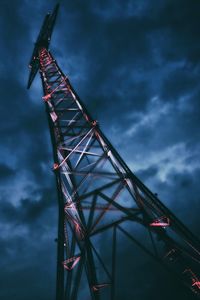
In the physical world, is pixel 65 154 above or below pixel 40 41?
below

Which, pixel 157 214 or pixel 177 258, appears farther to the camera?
pixel 157 214

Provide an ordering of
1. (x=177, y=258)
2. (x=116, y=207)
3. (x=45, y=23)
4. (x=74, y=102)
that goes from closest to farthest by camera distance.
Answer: (x=177, y=258), (x=116, y=207), (x=74, y=102), (x=45, y=23)

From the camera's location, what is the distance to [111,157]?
34.4 feet

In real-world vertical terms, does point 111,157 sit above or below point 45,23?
below

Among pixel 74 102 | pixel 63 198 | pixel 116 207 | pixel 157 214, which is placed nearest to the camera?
pixel 157 214

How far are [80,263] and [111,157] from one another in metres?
4.05

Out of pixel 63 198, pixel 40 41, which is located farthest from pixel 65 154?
pixel 40 41

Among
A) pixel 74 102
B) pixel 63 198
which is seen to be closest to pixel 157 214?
pixel 63 198

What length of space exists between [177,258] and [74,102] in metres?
9.64

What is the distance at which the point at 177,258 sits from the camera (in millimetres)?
7711

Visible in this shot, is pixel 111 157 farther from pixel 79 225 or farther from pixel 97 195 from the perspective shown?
pixel 79 225

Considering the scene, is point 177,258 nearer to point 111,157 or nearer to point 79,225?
point 79,225

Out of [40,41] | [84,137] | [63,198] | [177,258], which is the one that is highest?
[40,41]

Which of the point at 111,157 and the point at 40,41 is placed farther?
the point at 40,41
